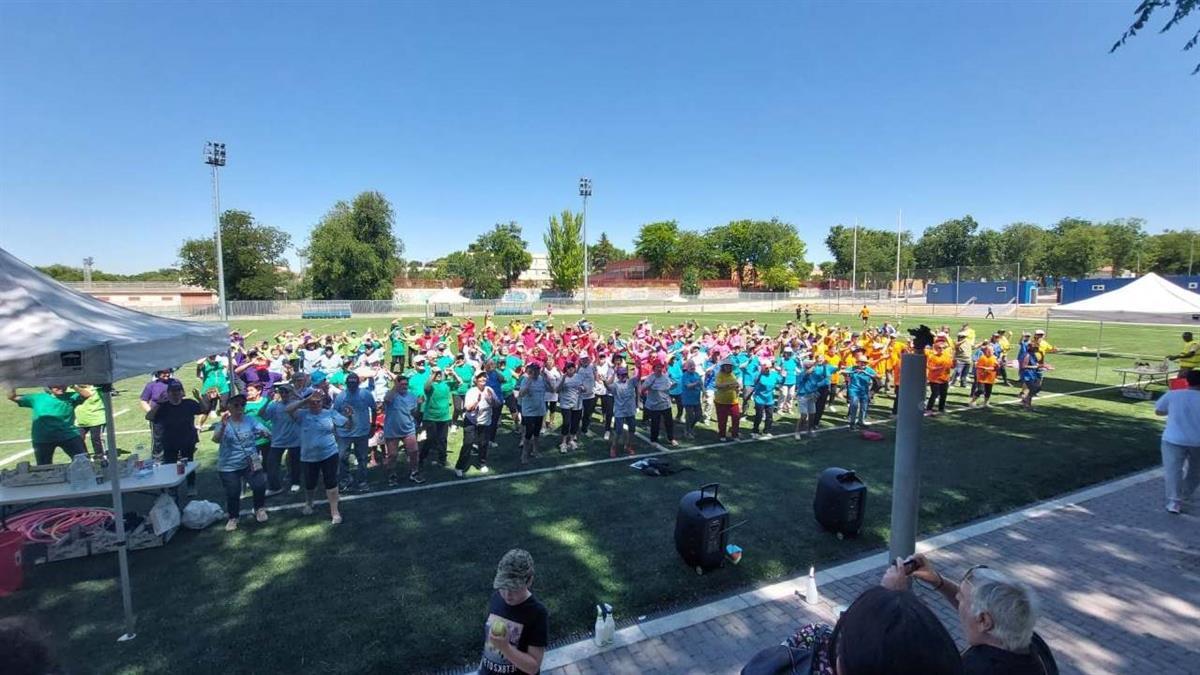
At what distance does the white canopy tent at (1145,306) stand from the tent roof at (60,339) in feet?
71.1

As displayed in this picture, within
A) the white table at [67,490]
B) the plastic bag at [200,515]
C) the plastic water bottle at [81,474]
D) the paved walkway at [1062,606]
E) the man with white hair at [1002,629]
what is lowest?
the paved walkway at [1062,606]

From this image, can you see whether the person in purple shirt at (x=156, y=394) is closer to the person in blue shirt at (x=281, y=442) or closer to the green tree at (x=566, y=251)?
the person in blue shirt at (x=281, y=442)

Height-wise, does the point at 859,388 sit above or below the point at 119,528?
above

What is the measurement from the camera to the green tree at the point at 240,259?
64.7 meters

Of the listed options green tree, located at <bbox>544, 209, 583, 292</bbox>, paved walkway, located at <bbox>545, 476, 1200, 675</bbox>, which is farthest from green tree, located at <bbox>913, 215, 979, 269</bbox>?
paved walkway, located at <bbox>545, 476, 1200, 675</bbox>

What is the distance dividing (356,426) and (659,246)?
90888mm

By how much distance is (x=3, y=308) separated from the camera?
4.82 m

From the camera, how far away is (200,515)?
24.0 feet

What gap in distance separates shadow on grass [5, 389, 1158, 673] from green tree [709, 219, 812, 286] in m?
89.1

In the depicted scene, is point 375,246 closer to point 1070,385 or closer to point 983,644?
point 1070,385

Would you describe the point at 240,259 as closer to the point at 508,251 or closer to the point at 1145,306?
the point at 508,251

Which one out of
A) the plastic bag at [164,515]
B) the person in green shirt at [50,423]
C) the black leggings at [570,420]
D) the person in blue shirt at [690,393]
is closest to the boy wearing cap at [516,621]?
the plastic bag at [164,515]

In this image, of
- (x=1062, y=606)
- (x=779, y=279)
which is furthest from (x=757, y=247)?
(x=1062, y=606)

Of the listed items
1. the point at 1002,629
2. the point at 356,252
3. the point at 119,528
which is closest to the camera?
the point at 1002,629
